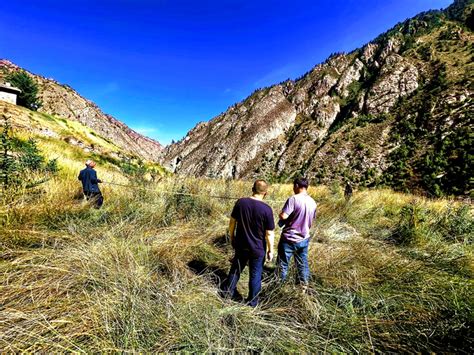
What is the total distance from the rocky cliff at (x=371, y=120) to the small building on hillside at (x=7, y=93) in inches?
912

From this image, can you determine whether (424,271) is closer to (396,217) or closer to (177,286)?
(177,286)

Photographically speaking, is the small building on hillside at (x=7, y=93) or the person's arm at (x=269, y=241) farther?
the small building on hillside at (x=7, y=93)

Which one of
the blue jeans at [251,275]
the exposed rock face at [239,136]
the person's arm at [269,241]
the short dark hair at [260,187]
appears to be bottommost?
the blue jeans at [251,275]

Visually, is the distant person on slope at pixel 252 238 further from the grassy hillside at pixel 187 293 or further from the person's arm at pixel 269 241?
the grassy hillside at pixel 187 293

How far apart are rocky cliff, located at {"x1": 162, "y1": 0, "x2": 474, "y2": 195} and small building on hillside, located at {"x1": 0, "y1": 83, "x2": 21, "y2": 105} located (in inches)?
912

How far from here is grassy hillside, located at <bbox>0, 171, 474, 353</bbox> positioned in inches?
72.5

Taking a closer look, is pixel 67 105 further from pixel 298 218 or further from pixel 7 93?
pixel 298 218

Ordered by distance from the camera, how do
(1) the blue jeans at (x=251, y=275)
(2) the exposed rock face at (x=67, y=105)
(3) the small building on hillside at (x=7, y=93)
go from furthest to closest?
(2) the exposed rock face at (x=67, y=105) → (3) the small building on hillside at (x=7, y=93) → (1) the blue jeans at (x=251, y=275)

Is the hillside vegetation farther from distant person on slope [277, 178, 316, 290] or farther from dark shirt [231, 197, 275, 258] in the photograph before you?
dark shirt [231, 197, 275, 258]

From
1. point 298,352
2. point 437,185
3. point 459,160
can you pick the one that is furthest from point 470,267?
point 459,160

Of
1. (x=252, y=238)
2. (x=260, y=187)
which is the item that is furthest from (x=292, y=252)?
(x=260, y=187)

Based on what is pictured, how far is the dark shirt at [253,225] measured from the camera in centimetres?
315

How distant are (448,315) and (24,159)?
7.77m

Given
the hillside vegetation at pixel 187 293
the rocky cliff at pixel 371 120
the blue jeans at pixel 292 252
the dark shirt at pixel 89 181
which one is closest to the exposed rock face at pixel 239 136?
the rocky cliff at pixel 371 120
